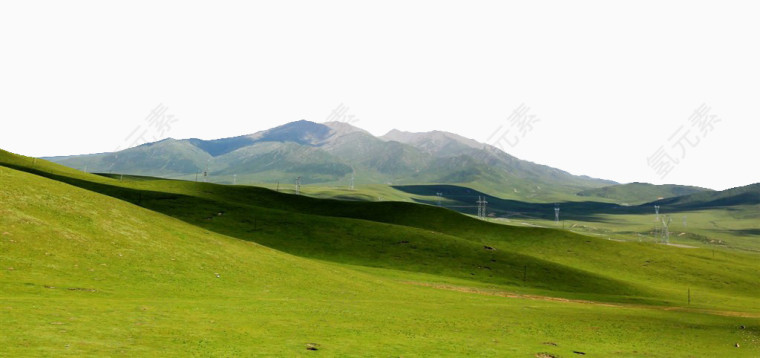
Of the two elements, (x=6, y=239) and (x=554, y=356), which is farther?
(x=6, y=239)

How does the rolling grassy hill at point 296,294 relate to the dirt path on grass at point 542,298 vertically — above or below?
above

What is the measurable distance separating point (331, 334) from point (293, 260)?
4087cm

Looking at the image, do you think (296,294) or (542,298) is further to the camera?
(542,298)

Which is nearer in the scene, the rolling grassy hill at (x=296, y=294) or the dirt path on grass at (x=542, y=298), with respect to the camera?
the rolling grassy hill at (x=296, y=294)

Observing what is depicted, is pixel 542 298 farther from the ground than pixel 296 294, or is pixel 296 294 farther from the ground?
pixel 296 294

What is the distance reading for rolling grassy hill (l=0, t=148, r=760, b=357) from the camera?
33094 millimetres

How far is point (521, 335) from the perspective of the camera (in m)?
45.2

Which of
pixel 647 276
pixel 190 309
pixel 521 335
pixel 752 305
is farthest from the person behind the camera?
pixel 647 276

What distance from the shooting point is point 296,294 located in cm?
5725

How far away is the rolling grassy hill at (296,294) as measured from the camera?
33.1 m

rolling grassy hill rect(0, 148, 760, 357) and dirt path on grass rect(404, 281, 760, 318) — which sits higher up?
rolling grassy hill rect(0, 148, 760, 357)

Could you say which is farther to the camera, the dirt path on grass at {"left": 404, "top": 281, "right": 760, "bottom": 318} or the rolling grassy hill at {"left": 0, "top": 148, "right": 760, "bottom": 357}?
the dirt path on grass at {"left": 404, "top": 281, "right": 760, "bottom": 318}

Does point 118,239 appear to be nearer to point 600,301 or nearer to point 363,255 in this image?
point 363,255

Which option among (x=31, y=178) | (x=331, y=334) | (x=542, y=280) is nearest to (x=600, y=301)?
(x=542, y=280)
